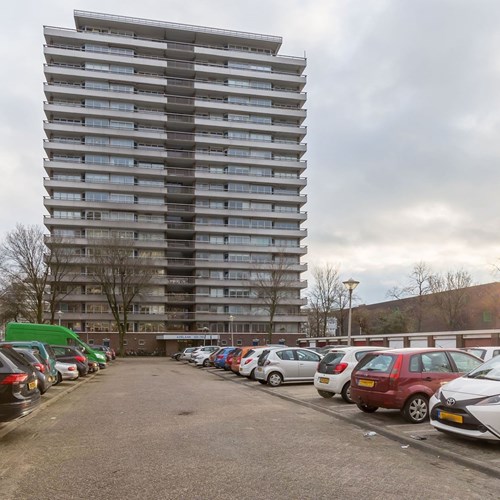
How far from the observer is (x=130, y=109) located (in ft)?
264

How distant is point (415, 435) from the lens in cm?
860

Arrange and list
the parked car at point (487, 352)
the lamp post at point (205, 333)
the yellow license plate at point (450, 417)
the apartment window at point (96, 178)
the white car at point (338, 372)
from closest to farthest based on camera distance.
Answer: the yellow license plate at point (450, 417) → the white car at point (338, 372) → the parked car at point (487, 352) → the lamp post at point (205, 333) → the apartment window at point (96, 178)

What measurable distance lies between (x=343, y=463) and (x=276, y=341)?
71135 mm

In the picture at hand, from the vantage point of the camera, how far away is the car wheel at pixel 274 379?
1817 centimetres

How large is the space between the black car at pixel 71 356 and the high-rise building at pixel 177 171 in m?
47.3

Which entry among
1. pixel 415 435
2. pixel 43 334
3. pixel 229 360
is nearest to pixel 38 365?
pixel 415 435

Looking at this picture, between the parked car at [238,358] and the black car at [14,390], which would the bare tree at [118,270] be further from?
the black car at [14,390]

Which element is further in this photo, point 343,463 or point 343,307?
point 343,307

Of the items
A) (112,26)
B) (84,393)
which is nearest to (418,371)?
(84,393)

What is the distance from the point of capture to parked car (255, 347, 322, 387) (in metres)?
18.3

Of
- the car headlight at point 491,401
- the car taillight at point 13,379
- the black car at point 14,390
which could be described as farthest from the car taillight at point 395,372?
the car taillight at point 13,379

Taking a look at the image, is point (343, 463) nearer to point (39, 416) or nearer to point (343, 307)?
point (39, 416)

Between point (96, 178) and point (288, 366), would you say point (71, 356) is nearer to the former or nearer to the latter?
point (288, 366)

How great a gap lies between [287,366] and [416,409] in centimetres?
883
